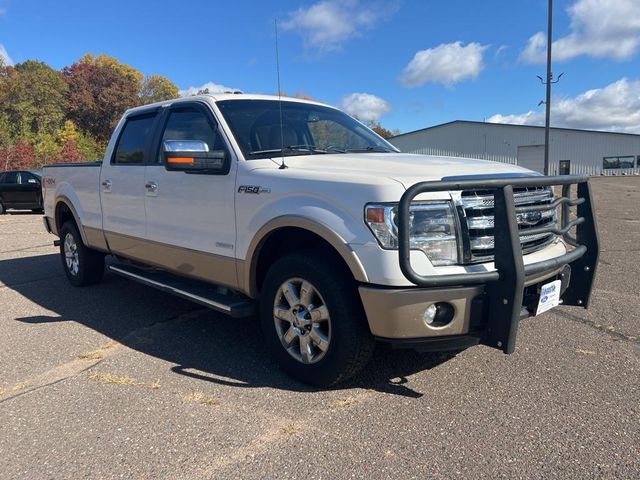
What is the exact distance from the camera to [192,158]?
12.2 ft

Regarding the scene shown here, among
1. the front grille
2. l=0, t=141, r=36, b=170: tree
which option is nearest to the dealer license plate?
the front grille

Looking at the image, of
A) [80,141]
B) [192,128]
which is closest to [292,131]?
[192,128]

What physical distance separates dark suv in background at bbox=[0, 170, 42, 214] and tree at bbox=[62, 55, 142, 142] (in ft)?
118

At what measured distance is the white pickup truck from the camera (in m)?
2.92

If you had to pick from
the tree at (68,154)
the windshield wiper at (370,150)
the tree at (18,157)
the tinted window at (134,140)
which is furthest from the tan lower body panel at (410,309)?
the tree at (68,154)

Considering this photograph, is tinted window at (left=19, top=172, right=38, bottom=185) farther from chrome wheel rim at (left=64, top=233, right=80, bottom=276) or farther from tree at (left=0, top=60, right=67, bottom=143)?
tree at (left=0, top=60, right=67, bottom=143)

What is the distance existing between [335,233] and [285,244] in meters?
0.79

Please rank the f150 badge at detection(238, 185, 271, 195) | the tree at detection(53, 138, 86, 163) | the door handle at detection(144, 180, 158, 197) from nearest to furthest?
the f150 badge at detection(238, 185, 271, 195) → the door handle at detection(144, 180, 158, 197) → the tree at detection(53, 138, 86, 163)

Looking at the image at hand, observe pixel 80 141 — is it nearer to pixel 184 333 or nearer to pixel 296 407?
pixel 184 333

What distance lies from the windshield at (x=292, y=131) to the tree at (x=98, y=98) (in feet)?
171

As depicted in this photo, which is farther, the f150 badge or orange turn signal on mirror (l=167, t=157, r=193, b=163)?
orange turn signal on mirror (l=167, t=157, r=193, b=163)

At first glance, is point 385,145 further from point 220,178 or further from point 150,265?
point 150,265

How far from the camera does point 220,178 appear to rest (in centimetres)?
394

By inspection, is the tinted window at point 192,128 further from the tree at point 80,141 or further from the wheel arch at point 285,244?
the tree at point 80,141
